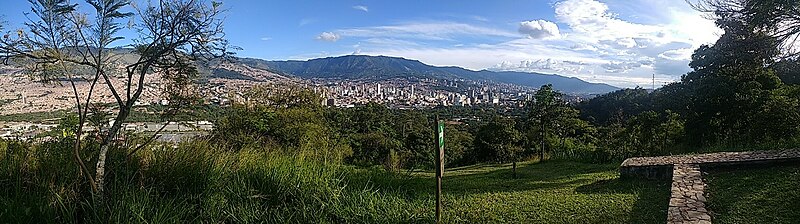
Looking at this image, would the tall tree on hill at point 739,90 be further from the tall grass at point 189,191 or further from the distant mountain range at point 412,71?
the distant mountain range at point 412,71

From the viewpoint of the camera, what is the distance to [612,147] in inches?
467

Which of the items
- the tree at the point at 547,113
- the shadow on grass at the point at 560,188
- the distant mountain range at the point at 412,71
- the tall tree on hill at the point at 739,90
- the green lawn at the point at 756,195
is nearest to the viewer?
the green lawn at the point at 756,195

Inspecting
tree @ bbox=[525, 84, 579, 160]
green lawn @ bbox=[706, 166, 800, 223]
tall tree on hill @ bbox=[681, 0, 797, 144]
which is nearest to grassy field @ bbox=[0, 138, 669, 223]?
green lawn @ bbox=[706, 166, 800, 223]

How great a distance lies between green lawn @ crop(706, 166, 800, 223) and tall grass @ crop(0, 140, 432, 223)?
2.50 m

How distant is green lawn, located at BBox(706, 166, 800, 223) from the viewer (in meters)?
3.75

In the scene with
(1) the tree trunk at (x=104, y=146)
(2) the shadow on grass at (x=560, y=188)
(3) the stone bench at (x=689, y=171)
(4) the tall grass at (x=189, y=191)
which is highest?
(1) the tree trunk at (x=104, y=146)

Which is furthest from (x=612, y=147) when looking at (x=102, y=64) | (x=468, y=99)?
(x=468, y=99)

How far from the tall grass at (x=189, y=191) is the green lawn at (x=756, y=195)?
8.19ft

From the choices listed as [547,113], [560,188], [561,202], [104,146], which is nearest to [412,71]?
[547,113]

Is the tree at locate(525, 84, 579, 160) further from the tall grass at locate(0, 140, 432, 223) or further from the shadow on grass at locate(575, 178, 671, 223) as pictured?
the tall grass at locate(0, 140, 432, 223)

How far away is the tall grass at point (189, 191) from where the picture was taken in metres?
3.23

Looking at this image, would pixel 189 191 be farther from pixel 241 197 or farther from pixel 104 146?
pixel 104 146

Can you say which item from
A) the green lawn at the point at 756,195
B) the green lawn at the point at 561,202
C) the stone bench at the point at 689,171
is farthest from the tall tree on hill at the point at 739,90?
the green lawn at the point at 561,202

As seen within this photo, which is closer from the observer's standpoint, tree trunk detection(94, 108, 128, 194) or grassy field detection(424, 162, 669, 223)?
tree trunk detection(94, 108, 128, 194)
